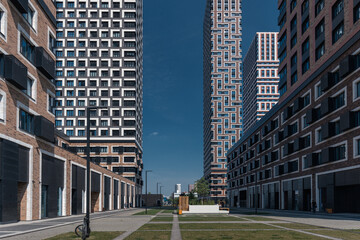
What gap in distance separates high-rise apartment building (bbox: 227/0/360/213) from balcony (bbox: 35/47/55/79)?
3308cm

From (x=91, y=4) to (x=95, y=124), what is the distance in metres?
36.0

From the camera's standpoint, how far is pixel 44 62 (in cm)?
3647

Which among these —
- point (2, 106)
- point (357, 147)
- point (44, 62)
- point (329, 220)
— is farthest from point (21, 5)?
point (357, 147)

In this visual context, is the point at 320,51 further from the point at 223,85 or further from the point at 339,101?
the point at 223,85

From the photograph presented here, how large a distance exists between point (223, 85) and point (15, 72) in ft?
510

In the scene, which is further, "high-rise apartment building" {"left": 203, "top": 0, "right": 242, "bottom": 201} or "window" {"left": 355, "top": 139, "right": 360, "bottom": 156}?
"high-rise apartment building" {"left": 203, "top": 0, "right": 242, "bottom": 201}

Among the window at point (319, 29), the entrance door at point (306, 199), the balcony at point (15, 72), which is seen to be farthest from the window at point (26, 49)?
the entrance door at point (306, 199)

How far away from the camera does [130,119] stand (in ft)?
349

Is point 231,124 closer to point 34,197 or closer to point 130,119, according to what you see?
point 130,119

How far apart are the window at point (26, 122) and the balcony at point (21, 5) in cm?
856

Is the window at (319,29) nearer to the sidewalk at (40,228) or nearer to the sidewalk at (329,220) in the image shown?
the sidewalk at (329,220)

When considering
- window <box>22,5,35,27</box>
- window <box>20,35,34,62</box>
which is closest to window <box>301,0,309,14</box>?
window <box>22,5,35,27</box>

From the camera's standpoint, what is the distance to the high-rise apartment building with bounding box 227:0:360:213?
143 feet

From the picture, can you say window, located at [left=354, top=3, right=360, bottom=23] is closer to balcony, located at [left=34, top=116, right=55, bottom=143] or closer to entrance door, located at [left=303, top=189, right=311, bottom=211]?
entrance door, located at [left=303, top=189, right=311, bottom=211]
